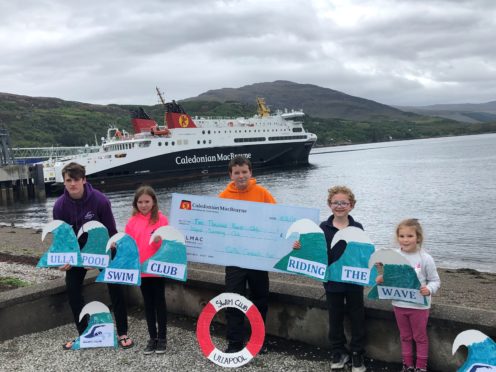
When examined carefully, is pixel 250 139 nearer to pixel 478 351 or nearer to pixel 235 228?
pixel 235 228

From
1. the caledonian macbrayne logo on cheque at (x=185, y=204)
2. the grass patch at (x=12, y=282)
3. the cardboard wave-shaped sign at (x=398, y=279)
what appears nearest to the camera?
the cardboard wave-shaped sign at (x=398, y=279)

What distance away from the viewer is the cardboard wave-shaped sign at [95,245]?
4.33 metres

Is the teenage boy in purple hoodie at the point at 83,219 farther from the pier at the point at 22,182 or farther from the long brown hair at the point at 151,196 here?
the pier at the point at 22,182

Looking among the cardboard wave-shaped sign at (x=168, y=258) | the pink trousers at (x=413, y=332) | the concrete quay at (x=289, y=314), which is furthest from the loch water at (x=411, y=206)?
the cardboard wave-shaped sign at (x=168, y=258)

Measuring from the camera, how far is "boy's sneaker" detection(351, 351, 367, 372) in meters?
3.58

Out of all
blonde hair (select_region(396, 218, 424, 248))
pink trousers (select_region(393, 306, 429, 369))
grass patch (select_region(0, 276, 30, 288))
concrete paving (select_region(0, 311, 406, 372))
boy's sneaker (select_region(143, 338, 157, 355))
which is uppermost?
blonde hair (select_region(396, 218, 424, 248))

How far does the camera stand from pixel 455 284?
9.98 meters

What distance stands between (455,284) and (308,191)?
25.9 m

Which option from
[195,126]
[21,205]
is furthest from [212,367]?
[195,126]

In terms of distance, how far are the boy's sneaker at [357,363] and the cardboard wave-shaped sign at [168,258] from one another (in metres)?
1.59

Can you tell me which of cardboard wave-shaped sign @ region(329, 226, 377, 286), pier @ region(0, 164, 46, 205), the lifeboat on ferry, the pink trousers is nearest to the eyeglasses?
cardboard wave-shaped sign @ region(329, 226, 377, 286)

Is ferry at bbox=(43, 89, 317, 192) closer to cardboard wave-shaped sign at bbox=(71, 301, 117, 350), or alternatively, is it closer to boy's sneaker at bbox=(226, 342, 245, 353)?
cardboard wave-shaped sign at bbox=(71, 301, 117, 350)

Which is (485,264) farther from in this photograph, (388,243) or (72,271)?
(72,271)

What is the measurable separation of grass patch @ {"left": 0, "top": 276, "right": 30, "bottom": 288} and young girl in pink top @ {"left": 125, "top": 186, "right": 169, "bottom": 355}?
349cm
